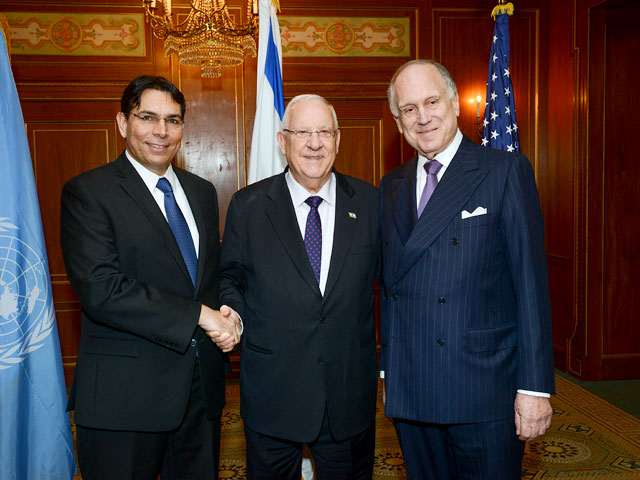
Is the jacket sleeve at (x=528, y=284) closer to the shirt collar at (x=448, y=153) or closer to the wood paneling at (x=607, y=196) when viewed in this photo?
the shirt collar at (x=448, y=153)

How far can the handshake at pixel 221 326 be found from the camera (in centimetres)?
206

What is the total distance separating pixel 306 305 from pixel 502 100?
2.61 meters

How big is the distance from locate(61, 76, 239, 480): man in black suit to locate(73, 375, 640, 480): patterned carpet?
131 cm

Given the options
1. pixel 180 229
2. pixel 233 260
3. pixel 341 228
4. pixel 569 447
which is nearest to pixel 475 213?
pixel 341 228

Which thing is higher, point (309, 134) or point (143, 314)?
point (309, 134)

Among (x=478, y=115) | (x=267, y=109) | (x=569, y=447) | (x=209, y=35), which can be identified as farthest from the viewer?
(x=478, y=115)

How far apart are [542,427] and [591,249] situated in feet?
11.4

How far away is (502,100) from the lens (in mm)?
3951

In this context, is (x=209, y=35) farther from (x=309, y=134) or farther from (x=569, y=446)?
(x=569, y=446)

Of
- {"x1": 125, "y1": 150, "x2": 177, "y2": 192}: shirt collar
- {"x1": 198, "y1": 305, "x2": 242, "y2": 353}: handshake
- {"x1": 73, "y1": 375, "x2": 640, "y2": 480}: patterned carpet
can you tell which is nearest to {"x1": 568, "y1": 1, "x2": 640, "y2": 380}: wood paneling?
{"x1": 73, "y1": 375, "x2": 640, "y2": 480}: patterned carpet

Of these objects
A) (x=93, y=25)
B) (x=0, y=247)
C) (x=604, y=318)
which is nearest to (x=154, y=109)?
(x=0, y=247)

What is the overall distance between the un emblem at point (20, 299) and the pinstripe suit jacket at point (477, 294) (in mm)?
1435

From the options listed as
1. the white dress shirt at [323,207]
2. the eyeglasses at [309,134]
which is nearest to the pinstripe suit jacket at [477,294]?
the white dress shirt at [323,207]

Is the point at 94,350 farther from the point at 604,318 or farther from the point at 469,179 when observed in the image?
the point at 604,318
